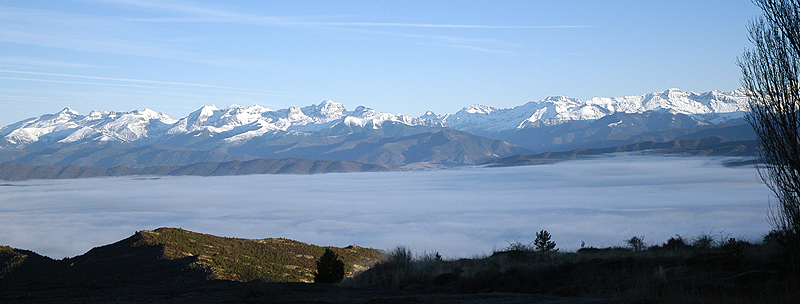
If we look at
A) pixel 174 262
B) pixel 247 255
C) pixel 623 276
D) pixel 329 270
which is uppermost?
pixel 623 276

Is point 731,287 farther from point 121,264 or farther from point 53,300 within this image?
point 121,264

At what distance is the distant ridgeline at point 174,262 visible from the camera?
42531mm

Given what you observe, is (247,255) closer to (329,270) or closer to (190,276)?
(190,276)

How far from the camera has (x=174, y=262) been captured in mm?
45781

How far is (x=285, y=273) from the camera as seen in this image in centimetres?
4747

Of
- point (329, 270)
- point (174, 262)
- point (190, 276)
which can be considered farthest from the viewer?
point (174, 262)

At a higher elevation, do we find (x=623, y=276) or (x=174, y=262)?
(x=623, y=276)

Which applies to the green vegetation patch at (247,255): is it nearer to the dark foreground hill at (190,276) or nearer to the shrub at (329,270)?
the dark foreground hill at (190,276)

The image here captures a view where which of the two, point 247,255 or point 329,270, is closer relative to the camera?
point 329,270

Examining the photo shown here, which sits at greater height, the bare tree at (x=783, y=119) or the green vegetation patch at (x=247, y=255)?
the bare tree at (x=783, y=119)

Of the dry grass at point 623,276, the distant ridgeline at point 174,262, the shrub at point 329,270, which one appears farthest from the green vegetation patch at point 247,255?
the dry grass at point 623,276

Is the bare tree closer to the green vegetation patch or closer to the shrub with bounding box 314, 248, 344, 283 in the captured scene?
the shrub with bounding box 314, 248, 344, 283

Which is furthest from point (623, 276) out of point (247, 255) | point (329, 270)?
point (247, 255)

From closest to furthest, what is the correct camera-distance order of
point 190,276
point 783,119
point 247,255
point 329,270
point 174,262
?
point 783,119 → point 329,270 → point 190,276 → point 174,262 → point 247,255
